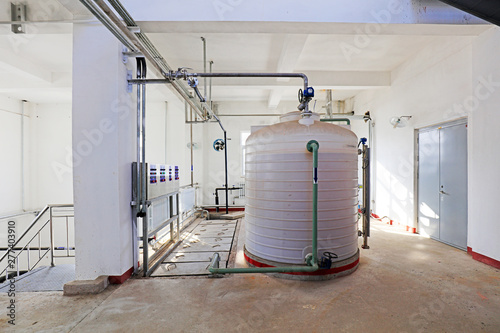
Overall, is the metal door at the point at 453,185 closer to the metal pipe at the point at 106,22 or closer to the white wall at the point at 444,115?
the white wall at the point at 444,115

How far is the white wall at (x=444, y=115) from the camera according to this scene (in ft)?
9.70

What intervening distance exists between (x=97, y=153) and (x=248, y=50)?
2.96 meters

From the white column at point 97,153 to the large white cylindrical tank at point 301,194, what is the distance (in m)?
1.60

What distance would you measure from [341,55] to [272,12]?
87.8 inches

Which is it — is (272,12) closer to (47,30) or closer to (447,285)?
(47,30)

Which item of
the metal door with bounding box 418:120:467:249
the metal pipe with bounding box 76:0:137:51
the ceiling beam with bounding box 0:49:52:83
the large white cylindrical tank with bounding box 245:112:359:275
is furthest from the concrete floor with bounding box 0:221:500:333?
the ceiling beam with bounding box 0:49:52:83

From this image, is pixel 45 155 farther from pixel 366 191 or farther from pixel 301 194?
pixel 366 191

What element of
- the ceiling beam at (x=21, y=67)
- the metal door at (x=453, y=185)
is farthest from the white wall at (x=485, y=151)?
the ceiling beam at (x=21, y=67)

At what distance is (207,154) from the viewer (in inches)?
285

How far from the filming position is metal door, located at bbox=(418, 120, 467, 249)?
354cm

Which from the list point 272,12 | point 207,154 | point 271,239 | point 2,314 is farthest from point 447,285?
point 207,154

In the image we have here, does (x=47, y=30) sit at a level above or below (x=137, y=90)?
above

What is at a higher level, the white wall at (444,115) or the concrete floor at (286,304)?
the white wall at (444,115)

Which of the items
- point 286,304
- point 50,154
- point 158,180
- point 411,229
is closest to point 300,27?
point 158,180
